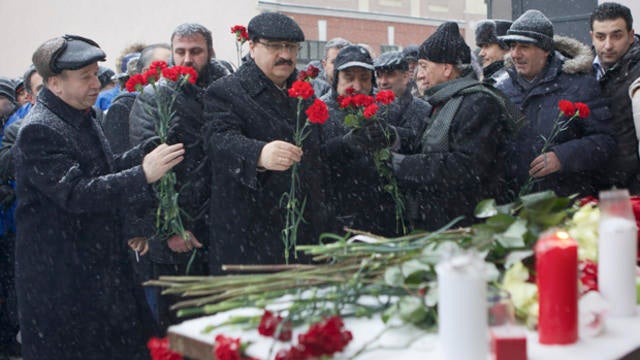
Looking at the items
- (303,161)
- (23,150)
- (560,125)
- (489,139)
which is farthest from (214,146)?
(560,125)

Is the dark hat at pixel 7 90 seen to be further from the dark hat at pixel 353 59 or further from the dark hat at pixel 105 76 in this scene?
the dark hat at pixel 353 59

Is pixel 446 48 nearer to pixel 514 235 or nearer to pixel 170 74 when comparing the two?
pixel 170 74

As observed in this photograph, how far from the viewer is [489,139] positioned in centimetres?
394

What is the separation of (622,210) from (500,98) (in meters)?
1.90

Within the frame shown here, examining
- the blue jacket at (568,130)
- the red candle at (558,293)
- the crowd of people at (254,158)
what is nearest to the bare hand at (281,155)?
the crowd of people at (254,158)

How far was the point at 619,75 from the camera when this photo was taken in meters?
4.88

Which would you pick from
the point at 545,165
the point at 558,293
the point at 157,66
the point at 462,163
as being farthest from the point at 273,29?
the point at 558,293

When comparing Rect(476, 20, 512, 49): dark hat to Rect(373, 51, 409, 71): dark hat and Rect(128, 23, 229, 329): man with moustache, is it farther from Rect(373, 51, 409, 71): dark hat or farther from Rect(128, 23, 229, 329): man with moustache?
Rect(128, 23, 229, 329): man with moustache

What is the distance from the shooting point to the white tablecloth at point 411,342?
6.11 ft

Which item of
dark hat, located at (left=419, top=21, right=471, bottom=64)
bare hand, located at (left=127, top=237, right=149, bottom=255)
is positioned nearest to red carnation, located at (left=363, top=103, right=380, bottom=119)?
dark hat, located at (left=419, top=21, right=471, bottom=64)

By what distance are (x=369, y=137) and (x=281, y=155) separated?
24.2 inches

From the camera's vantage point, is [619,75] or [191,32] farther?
[619,75]

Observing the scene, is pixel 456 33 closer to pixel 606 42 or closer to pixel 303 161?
pixel 303 161

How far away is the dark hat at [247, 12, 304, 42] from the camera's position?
13.1 ft
